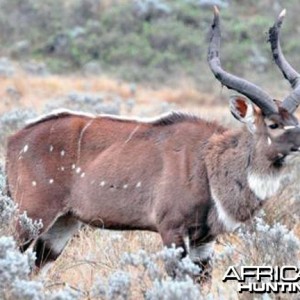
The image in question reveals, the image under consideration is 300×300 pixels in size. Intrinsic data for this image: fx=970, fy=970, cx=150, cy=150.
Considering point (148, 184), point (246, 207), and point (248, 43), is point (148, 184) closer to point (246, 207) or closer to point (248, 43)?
point (246, 207)

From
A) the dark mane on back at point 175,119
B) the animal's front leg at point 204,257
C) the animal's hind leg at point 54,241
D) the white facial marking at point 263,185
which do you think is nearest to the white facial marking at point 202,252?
the animal's front leg at point 204,257

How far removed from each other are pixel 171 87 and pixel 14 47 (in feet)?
24.4

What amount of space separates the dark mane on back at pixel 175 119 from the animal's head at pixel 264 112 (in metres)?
0.39

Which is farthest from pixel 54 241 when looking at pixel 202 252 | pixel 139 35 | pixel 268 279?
pixel 139 35

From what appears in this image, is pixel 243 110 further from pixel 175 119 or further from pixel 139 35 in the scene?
pixel 139 35

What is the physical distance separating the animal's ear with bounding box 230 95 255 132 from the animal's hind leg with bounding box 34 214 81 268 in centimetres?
155

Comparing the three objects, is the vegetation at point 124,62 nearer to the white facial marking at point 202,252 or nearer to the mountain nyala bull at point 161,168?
the white facial marking at point 202,252

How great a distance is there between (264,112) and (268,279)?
1456 mm

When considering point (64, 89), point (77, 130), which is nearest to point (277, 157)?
point (77, 130)

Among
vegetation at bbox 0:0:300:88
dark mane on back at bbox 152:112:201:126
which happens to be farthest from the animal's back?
vegetation at bbox 0:0:300:88

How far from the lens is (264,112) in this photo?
6.86 meters

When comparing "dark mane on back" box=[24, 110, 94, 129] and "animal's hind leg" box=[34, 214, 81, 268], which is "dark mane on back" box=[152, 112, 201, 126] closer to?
"dark mane on back" box=[24, 110, 94, 129]

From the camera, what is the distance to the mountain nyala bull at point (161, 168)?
679 cm

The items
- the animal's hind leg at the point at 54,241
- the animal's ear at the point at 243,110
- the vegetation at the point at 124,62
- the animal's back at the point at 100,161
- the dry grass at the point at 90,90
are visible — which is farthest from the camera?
the dry grass at the point at 90,90
